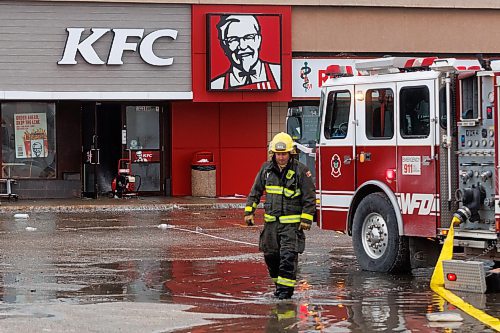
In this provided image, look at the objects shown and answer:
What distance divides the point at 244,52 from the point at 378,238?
15075 mm

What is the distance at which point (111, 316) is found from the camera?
34.6 ft

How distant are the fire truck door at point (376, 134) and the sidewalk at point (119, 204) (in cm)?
1255

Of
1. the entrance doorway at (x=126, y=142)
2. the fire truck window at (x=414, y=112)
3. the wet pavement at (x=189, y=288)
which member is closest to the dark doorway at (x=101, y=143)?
the entrance doorway at (x=126, y=142)

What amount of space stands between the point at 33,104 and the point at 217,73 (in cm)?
476

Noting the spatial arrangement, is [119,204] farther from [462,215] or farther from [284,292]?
[284,292]

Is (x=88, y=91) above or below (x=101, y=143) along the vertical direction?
above

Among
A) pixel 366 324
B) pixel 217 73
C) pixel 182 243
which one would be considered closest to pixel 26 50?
pixel 217 73

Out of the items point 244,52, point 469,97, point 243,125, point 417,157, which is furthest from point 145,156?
point 469,97

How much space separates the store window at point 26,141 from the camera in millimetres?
29188

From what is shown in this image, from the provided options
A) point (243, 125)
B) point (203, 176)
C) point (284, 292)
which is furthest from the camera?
point (243, 125)

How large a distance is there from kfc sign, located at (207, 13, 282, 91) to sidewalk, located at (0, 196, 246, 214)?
9.41 ft

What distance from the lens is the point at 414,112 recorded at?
13641 mm

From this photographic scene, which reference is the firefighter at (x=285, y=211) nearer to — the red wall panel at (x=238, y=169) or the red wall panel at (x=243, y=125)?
the red wall panel at (x=238, y=169)

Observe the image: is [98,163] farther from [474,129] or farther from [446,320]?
[446,320]
